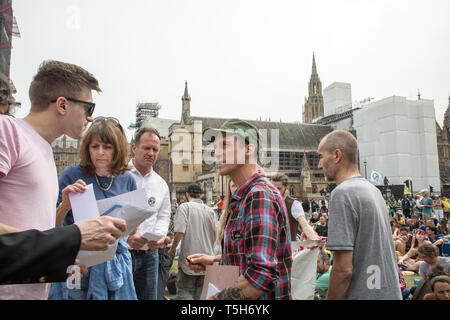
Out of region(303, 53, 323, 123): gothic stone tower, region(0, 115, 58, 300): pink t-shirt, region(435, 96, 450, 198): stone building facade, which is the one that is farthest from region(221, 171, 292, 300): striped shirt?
region(303, 53, 323, 123): gothic stone tower

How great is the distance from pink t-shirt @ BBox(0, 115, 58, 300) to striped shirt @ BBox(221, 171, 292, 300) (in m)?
1.03

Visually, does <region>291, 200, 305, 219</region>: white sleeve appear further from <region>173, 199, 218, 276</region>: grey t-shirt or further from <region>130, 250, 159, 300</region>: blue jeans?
<region>130, 250, 159, 300</region>: blue jeans

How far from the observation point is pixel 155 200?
3746mm

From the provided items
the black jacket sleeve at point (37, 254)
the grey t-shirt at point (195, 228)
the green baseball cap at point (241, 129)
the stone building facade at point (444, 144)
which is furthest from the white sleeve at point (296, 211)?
the stone building facade at point (444, 144)

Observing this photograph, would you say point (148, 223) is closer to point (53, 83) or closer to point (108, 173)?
point (108, 173)

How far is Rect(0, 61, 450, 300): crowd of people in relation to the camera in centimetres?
143

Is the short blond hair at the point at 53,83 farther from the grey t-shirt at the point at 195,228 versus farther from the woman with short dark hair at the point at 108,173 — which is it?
the grey t-shirt at the point at 195,228

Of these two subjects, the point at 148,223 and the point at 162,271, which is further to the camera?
the point at 162,271

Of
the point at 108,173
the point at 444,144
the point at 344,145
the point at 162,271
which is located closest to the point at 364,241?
the point at 344,145

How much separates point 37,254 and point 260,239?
1008 mm

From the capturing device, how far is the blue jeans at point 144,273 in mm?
3463

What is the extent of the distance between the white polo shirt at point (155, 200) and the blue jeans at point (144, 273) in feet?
0.83
